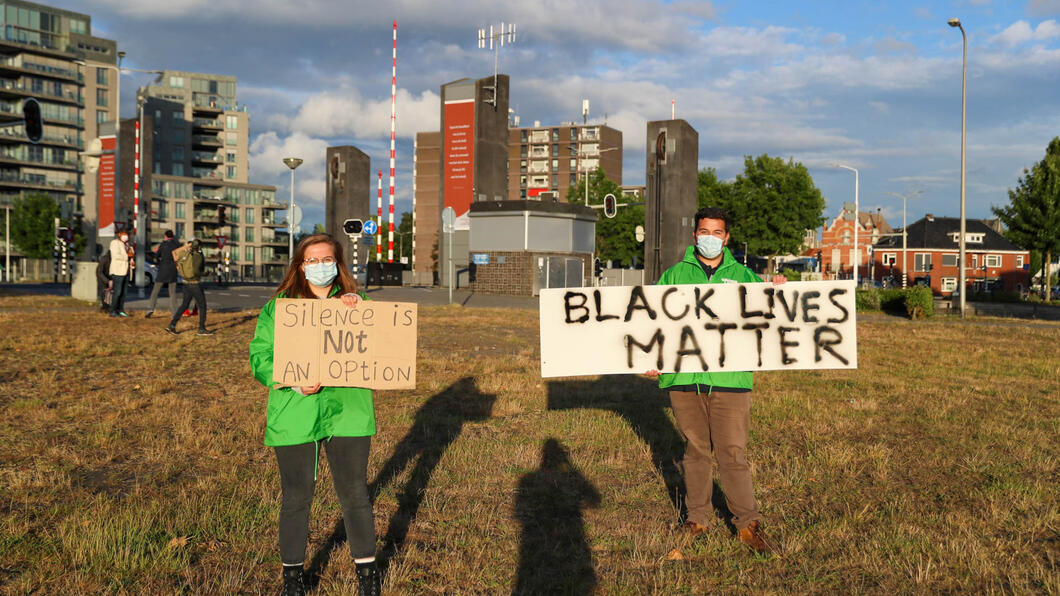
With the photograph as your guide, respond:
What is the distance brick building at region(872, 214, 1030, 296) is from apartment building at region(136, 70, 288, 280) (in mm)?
76936

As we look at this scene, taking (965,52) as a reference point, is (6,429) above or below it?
below

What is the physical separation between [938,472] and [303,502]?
17.1 ft

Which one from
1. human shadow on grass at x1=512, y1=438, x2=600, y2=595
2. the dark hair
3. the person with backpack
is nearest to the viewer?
the dark hair

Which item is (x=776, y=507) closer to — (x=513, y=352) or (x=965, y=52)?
(x=513, y=352)

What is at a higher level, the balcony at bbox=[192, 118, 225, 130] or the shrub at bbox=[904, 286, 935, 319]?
the balcony at bbox=[192, 118, 225, 130]

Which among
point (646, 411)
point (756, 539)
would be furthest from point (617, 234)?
point (756, 539)

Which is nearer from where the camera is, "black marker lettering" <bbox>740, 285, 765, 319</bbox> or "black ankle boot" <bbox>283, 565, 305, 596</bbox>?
"black ankle boot" <bbox>283, 565, 305, 596</bbox>

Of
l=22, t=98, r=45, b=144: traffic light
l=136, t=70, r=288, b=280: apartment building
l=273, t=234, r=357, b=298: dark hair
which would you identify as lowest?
l=273, t=234, r=357, b=298: dark hair

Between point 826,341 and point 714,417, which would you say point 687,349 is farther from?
point 826,341

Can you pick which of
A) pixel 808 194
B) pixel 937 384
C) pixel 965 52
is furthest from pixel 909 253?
pixel 937 384

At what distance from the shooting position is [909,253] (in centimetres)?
9712

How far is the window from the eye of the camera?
316ft

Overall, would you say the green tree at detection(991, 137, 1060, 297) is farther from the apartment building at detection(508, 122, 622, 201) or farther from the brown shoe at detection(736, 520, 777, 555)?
the apartment building at detection(508, 122, 622, 201)

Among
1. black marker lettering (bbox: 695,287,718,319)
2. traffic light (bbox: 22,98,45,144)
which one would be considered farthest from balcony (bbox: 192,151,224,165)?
black marker lettering (bbox: 695,287,718,319)
